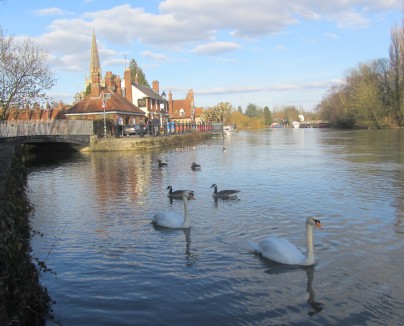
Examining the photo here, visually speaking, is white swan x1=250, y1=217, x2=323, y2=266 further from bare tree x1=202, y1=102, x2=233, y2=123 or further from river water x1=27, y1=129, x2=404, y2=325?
bare tree x1=202, y1=102, x2=233, y2=123

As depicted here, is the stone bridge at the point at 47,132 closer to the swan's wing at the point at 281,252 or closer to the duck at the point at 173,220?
the duck at the point at 173,220

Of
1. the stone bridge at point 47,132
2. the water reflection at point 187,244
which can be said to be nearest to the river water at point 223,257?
the water reflection at point 187,244

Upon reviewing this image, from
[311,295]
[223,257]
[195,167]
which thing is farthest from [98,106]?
[311,295]

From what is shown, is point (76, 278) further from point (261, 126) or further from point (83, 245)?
point (261, 126)

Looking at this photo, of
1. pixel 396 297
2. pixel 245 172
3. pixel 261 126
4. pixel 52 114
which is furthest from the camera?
pixel 261 126

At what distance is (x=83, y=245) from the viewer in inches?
347

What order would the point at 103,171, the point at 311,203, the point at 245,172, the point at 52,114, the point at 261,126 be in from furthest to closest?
the point at 261,126
the point at 52,114
the point at 103,171
the point at 245,172
the point at 311,203

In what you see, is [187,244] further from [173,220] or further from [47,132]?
[47,132]

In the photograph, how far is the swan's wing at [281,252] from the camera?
7172mm

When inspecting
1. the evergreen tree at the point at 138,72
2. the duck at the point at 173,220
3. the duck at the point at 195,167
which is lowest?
the duck at the point at 173,220

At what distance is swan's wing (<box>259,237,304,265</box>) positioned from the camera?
7172 mm

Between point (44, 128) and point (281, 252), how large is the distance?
96.6ft

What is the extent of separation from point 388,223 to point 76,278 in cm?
701

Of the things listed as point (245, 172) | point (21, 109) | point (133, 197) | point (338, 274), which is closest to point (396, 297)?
point (338, 274)
